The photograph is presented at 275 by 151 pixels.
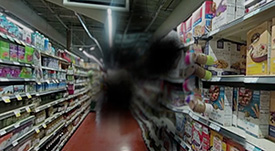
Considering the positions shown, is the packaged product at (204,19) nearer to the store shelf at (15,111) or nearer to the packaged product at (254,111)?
the packaged product at (254,111)

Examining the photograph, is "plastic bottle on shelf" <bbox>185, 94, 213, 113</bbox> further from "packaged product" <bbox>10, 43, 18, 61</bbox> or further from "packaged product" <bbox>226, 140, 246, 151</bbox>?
"packaged product" <bbox>10, 43, 18, 61</bbox>

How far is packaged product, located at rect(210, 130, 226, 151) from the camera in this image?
4.65 ft

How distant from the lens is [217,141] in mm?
1483

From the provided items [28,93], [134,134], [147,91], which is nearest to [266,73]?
[147,91]

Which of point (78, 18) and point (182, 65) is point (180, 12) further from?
point (78, 18)

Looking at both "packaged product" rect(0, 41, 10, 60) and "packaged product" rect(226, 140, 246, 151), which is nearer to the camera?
"packaged product" rect(226, 140, 246, 151)

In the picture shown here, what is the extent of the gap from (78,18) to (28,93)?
1668 millimetres

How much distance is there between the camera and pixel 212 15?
1.62 meters

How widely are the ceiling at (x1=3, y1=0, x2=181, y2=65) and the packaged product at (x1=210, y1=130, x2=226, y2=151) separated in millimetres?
1735

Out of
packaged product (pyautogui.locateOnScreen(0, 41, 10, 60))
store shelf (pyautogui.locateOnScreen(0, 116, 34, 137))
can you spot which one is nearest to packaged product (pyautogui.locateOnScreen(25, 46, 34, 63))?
packaged product (pyautogui.locateOnScreen(0, 41, 10, 60))

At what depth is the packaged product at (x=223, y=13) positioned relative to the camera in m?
1.38

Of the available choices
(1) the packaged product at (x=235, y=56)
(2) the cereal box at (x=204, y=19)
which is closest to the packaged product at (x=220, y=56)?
(1) the packaged product at (x=235, y=56)

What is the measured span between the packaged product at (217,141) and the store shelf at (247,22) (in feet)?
2.90

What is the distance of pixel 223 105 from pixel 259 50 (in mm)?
549
